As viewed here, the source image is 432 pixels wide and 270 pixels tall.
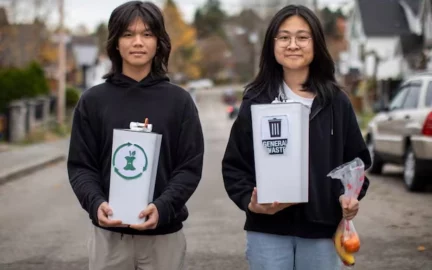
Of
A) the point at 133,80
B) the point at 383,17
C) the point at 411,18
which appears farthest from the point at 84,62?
the point at 133,80

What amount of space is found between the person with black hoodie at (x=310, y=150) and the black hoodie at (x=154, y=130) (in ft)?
0.61

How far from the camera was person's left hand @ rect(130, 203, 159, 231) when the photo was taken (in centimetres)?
320

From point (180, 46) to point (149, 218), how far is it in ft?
294

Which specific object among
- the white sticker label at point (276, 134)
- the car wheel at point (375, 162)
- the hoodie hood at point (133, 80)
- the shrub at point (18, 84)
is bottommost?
the shrub at point (18, 84)

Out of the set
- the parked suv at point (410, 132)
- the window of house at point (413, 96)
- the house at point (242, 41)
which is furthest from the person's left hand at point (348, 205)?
the house at point (242, 41)

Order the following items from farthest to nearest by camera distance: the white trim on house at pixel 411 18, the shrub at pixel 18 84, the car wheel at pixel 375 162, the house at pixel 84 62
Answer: the house at pixel 84 62 → the white trim on house at pixel 411 18 → the shrub at pixel 18 84 → the car wheel at pixel 375 162

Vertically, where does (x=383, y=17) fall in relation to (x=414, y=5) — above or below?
below

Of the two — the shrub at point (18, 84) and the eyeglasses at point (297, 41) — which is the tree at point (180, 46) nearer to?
the shrub at point (18, 84)

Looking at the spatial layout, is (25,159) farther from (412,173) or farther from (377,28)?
(377,28)

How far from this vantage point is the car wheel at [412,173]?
11.5 metres

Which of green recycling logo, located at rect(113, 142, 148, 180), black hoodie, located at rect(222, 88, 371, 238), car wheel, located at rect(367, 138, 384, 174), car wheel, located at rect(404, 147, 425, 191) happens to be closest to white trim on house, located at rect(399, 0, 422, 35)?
car wheel, located at rect(367, 138, 384, 174)

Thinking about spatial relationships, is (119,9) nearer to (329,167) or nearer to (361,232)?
(329,167)

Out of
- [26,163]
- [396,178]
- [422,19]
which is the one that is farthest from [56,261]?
[422,19]

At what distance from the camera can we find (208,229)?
8.80 metres
